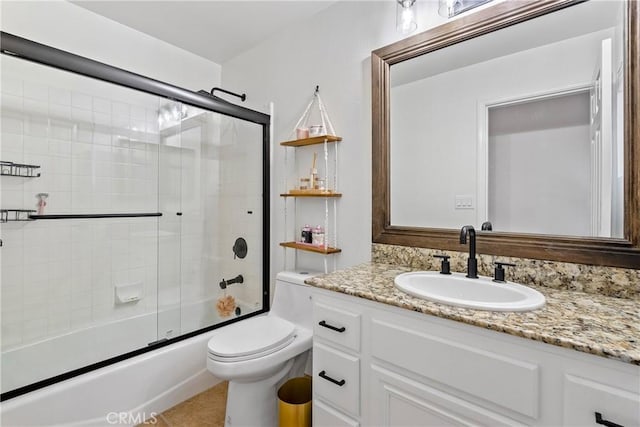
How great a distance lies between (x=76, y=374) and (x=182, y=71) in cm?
224

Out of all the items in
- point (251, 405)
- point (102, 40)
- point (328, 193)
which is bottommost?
point (251, 405)

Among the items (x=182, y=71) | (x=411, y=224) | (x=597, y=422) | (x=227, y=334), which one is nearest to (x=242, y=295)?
(x=227, y=334)

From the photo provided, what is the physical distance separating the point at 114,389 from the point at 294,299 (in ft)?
3.29

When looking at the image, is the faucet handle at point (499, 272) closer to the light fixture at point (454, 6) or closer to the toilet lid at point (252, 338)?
the toilet lid at point (252, 338)

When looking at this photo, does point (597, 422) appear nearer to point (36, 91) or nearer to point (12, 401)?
point (12, 401)

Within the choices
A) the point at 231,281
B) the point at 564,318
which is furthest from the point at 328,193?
the point at 564,318

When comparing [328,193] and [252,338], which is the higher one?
[328,193]

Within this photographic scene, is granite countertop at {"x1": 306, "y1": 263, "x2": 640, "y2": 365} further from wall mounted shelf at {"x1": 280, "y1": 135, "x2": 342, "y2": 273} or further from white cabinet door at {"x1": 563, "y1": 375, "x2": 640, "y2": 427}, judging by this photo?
wall mounted shelf at {"x1": 280, "y1": 135, "x2": 342, "y2": 273}

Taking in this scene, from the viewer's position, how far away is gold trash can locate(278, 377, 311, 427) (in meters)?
1.41

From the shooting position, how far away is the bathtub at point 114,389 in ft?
4.42

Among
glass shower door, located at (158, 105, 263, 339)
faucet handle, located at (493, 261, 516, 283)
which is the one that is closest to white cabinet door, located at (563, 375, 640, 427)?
faucet handle, located at (493, 261, 516, 283)

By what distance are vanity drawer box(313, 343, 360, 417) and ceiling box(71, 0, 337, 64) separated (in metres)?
2.03

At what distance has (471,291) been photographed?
4.09ft

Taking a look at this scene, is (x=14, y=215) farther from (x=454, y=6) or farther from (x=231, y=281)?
(x=454, y=6)
